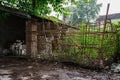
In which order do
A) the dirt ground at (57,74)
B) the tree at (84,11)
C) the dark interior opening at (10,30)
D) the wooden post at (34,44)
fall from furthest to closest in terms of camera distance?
the tree at (84,11) < the dark interior opening at (10,30) < the wooden post at (34,44) < the dirt ground at (57,74)

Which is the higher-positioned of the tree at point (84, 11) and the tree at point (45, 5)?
the tree at point (84, 11)

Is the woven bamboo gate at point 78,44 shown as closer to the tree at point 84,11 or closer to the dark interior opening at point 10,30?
the dark interior opening at point 10,30

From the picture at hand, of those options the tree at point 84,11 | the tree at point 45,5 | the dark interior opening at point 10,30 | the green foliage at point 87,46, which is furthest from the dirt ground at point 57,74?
the tree at point 84,11

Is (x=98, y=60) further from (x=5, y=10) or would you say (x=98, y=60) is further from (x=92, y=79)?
(x=5, y=10)

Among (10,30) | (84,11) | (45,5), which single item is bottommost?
(10,30)

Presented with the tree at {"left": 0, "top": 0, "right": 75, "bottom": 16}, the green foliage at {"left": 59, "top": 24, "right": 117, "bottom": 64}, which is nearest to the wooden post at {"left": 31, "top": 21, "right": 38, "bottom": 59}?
the green foliage at {"left": 59, "top": 24, "right": 117, "bottom": 64}

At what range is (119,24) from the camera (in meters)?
10.9

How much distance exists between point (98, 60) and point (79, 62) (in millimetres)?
1023

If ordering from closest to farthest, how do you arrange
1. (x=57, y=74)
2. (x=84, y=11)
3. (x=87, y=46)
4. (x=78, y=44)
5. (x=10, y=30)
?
(x=57, y=74)
(x=87, y=46)
(x=78, y=44)
(x=10, y=30)
(x=84, y=11)

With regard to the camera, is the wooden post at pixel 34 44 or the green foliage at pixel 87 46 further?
the wooden post at pixel 34 44

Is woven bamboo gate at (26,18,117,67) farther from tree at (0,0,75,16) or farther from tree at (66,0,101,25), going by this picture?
tree at (66,0,101,25)

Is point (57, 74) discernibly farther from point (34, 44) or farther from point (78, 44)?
point (34, 44)

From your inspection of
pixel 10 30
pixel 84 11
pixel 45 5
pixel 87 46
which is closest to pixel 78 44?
pixel 87 46

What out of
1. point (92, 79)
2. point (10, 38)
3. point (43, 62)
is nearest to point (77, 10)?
point (10, 38)
